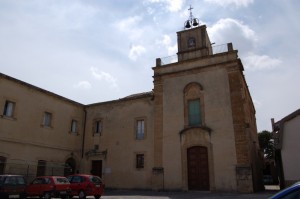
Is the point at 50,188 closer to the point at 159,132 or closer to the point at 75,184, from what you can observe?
the point at 75,184

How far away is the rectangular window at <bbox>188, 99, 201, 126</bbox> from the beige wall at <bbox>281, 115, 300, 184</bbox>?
19.3 ft

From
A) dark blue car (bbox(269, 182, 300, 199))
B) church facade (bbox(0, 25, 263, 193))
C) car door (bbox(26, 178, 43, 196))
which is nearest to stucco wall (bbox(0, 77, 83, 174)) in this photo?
church facade (bbox(0, 25, 263, 193))

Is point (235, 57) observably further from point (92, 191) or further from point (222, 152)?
point (92, 191)

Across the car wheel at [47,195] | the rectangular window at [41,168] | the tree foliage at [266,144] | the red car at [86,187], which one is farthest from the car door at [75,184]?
the tree foliage at [266,144]

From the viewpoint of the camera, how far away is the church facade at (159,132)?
718 inches

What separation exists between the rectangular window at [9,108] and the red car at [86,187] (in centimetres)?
701

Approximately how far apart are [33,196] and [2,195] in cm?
302

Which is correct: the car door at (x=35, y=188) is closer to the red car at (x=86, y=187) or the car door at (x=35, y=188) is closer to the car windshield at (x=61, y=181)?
the car windshield at (x=61, y=181)

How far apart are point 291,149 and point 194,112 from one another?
6891 millimetres

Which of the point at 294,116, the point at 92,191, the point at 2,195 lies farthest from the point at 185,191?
the point at 2,195

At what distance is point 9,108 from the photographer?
19.0m

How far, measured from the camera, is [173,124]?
67.2 ft

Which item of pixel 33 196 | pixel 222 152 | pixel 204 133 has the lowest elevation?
pixel 33 196

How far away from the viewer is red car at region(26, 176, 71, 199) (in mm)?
14609
